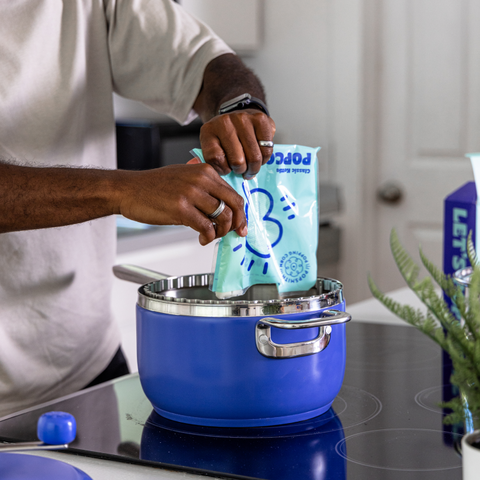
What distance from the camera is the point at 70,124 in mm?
947

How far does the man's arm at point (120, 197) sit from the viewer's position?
61 centimetres

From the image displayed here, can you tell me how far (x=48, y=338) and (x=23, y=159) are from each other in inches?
9.6

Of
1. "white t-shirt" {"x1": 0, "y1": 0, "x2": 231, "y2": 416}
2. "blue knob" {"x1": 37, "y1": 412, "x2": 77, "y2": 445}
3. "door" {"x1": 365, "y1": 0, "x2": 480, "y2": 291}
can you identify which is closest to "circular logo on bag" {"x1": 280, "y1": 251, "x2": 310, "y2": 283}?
"blue knob" {"x1": 37, "y1": 412, "x2": 77, "y2": 445}

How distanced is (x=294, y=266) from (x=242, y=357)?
0.42ft

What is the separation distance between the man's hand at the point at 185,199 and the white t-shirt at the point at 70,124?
31 cm

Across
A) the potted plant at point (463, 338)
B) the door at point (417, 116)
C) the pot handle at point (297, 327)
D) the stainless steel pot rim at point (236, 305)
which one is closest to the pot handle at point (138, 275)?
the stainless steel pot rim at point (236, 305)

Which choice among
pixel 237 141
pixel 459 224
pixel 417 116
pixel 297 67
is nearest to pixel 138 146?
pixel 297 67

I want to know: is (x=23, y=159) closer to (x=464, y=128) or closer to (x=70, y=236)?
(x=70, y=236)

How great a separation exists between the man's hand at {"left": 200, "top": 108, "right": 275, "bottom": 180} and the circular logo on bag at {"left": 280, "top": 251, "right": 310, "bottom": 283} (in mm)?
91

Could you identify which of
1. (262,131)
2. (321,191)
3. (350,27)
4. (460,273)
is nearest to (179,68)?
(262,131)

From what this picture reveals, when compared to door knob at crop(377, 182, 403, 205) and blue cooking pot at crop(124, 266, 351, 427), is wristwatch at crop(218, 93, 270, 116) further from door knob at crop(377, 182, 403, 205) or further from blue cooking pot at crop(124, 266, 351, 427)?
door knob at crop(377, 182, 403, 205)

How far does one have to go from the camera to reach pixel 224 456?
1.88 feet

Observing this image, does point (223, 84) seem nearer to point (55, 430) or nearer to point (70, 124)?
point (70, 124)

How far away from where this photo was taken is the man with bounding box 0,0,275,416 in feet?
2.20
